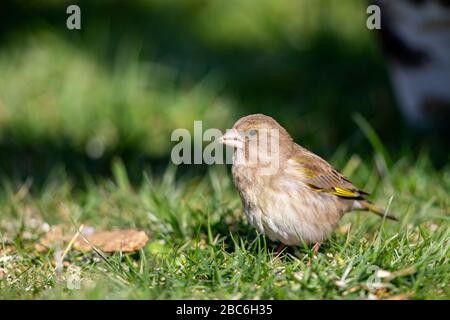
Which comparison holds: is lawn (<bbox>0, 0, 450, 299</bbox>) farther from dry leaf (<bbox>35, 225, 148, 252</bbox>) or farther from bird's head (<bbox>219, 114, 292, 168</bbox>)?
bird's head (<bbox>219, 114, 292, 168</bbox>)

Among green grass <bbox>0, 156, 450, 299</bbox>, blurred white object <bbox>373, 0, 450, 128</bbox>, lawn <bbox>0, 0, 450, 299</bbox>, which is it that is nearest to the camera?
green grass <bbox>0, 156, 450, 299</bbox>

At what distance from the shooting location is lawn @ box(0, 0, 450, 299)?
13.9 ft

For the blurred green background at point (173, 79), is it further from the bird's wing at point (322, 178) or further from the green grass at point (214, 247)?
the bird's wing at point (322, 178)

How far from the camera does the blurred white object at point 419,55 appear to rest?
6898mm

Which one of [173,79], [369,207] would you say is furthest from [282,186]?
[173,79]

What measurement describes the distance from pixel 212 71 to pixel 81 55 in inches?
55.3

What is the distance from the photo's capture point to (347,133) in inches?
295

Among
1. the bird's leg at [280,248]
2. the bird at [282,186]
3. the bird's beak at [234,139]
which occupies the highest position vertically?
the bird's beak at [234,139]

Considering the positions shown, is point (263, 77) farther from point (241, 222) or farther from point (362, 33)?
point (241, 222)

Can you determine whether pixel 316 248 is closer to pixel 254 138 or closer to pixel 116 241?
pixel 254 138

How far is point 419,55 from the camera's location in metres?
7.04

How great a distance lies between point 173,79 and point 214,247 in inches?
167

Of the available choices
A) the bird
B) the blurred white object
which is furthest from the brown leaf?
the blurred white object

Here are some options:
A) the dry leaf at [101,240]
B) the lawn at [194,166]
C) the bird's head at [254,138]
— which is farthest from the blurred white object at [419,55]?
the dry leaf at [101,240]
